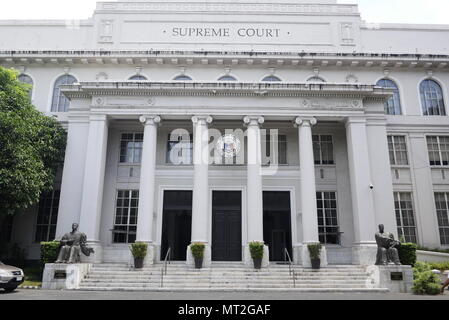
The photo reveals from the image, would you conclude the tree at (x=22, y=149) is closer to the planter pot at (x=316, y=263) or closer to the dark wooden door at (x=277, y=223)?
the dark wooden door at (x=277, y=223)

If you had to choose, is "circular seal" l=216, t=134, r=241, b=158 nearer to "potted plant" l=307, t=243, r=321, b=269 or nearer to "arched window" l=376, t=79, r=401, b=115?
"potted plant" l=307, t=243, r=321, b=269

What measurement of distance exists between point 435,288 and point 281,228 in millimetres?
8168

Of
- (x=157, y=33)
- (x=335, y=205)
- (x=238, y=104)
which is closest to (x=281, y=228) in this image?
(x=335, y=205)

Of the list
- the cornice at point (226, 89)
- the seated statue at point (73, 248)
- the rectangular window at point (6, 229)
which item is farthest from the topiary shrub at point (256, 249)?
the rectangular window at point (6, 229)

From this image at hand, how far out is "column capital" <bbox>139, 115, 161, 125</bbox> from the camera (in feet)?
60.2

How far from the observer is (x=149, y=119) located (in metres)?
18.4

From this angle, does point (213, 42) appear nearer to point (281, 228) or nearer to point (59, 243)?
point (281, 228)

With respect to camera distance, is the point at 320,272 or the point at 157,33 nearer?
the point at 320,272

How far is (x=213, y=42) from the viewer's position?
23719 mm

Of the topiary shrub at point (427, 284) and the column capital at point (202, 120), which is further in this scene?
the column capital at point (202, 120)

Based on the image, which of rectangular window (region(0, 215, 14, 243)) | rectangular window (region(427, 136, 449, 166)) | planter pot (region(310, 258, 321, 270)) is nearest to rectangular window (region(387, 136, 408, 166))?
rectangular window (region(427, 136, 449, 166))

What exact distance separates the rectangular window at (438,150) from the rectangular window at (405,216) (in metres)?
2.69

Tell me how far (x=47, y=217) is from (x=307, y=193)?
14491mm

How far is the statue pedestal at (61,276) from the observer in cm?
1396
